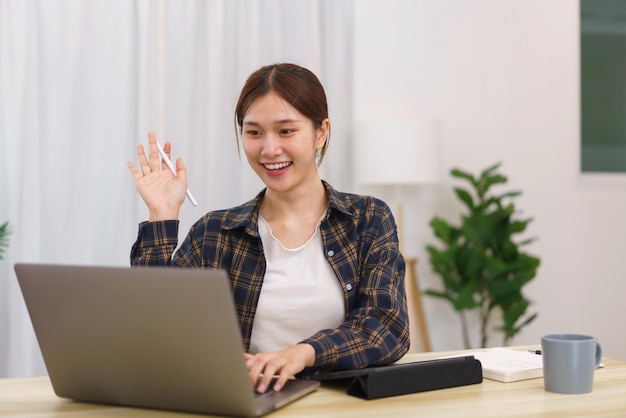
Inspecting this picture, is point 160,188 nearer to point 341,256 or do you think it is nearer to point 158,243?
point 158,243

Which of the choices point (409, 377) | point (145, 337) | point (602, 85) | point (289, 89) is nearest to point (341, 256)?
point (289, 89)

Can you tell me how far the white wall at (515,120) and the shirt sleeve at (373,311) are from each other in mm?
2046

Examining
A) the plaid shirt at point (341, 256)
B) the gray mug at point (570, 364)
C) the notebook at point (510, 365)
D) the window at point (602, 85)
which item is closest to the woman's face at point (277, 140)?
the plaid shirt at point (341, 256)

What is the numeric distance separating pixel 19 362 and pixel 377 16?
2.21 m

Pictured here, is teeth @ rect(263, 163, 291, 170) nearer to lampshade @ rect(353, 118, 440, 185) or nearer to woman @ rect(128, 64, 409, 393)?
woman @ rect(128, 64, 409, 393)

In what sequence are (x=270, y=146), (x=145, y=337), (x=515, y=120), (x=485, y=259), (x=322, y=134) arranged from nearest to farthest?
(x=145, y=337) → (x=270, y=146) → (x=322, y=134) → (x=485, y=259) → (x=515, y=120)

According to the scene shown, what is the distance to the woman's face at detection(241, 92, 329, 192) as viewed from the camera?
1.76 metres

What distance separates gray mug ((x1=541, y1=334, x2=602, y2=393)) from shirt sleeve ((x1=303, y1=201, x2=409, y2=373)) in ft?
1.13

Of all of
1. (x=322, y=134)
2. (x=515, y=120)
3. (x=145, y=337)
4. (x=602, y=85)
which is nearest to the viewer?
(x=145, y=337)

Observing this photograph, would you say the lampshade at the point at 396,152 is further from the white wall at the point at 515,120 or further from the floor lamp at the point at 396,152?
the white wall at the point at 515,120

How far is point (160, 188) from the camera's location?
5.50 ft

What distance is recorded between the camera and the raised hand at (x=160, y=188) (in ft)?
5.45

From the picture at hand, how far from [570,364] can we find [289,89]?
864 millimetres

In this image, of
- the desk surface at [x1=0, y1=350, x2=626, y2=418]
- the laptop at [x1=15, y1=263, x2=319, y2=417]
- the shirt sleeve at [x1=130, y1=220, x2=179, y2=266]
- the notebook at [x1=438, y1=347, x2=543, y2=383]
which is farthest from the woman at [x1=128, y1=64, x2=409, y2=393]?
the laptop at [x1=15, y1=263, x2=319, y2=417]
